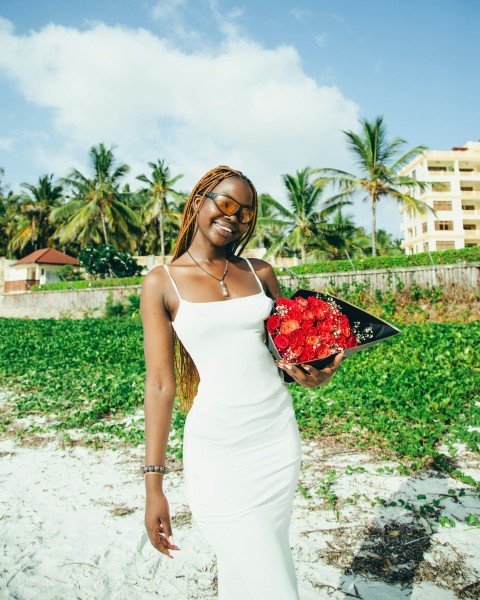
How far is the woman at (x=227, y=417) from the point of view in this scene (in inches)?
58.9

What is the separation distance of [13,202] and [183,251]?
148ft

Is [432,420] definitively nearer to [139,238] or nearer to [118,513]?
[118,513]

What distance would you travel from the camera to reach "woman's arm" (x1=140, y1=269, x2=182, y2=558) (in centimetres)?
161

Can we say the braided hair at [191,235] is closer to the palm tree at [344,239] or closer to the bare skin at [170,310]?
the bare skin at [170,310]

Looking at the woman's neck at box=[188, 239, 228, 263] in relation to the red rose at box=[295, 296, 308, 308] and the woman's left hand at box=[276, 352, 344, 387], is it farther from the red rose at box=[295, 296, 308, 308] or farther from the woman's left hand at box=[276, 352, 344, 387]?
the woman's left hand at box=[276, 352, 344, 387]

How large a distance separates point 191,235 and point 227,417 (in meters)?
0.89

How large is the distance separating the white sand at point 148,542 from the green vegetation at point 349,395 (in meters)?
0.58

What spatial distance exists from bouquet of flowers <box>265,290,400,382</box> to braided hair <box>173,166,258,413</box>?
43 cm

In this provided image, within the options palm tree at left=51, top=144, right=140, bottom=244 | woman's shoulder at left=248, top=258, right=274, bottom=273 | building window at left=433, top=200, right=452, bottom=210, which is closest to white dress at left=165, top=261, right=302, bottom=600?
woman's shoulder at left=248, top=258, right=274, bottom=273

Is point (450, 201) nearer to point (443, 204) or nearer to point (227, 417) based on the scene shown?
point (443, 204)

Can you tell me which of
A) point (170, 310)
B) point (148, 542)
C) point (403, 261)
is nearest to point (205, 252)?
point (170, 310)

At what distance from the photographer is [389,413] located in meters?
5.94

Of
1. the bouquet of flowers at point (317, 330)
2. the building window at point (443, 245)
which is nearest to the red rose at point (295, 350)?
the bouquet of flowers at point (317, 330)

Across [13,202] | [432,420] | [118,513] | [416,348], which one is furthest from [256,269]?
[13,202]
